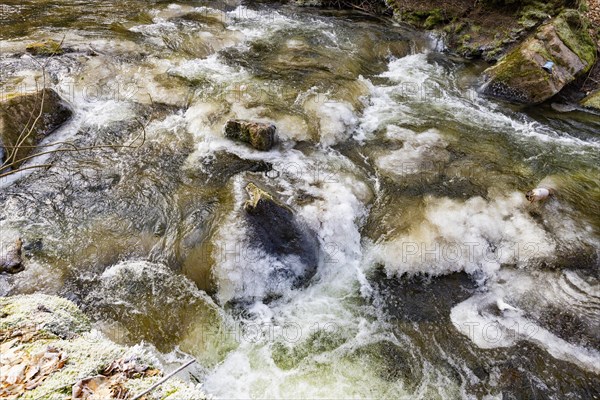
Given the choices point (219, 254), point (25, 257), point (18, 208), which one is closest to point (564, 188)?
point (219, 254)

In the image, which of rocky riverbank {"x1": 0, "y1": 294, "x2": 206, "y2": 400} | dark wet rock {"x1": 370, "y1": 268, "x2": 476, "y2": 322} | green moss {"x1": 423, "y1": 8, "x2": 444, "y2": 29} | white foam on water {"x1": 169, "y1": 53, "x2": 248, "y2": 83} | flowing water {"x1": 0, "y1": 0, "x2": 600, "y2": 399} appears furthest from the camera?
green moss {"x1": 423, "y1": 8, "x2": 444, "y2": 29}

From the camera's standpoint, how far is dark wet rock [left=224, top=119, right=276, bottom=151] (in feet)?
22.1

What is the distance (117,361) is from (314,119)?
239 inches

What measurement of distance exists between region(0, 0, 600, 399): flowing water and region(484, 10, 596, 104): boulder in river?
45cm

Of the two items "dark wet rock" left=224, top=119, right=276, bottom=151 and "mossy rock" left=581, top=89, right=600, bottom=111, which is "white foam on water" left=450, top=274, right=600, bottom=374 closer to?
"dark wet rock" left=224, top=119, right=276, bottom=151

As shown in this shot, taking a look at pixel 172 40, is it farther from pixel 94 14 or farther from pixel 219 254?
pixel 219 254

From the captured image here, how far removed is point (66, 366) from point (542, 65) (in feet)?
34.1

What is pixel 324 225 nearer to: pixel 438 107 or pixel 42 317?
pixel 42 317

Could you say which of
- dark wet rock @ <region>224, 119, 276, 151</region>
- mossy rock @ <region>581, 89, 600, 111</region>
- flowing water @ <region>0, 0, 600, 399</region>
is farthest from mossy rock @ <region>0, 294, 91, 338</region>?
mossy rock @ <region>581, 89, 600, 111</region>

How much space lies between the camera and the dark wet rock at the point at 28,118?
6023 millimetres

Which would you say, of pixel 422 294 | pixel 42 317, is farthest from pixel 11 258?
pixel 422 294

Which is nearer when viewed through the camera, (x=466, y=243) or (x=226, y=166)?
(x=466, y=243)

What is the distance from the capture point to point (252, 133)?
678 centimetres

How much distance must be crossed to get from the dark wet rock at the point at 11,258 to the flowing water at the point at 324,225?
0.36 feet
